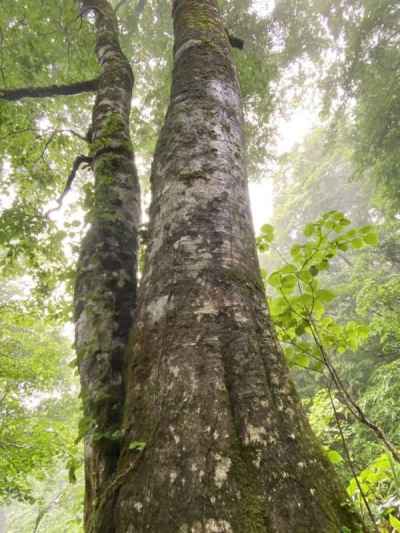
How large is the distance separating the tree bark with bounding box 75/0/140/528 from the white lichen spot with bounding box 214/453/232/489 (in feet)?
1.37

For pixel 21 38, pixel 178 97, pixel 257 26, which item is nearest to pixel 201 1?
pixel 178 97

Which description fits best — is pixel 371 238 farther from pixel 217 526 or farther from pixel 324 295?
pixel 217 526

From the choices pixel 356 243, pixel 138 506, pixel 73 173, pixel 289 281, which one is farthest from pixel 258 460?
pixel 73 173

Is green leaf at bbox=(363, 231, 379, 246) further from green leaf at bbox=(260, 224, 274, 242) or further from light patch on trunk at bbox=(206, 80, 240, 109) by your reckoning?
light patch on trunk at bbox=(206, 80, 240, 109)

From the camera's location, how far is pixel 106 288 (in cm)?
175

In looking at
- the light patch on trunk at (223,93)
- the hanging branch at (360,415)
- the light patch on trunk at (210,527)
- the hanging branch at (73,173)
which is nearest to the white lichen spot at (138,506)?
the light patch on trunk at (210,527)

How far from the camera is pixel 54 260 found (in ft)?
10.9

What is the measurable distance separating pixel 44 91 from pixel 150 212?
2579mm

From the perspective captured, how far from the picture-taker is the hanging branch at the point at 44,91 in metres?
3.18

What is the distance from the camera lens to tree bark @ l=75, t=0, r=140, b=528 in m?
1.25

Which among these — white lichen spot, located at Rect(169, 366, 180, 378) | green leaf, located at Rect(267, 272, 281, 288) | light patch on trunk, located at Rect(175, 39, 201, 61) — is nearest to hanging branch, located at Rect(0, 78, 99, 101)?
light patch on trunk, located at Rect(175, 39, 201, 61)

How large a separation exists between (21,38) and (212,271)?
5967 millimetres

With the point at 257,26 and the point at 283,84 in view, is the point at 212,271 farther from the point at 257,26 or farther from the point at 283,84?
the point at 283,84

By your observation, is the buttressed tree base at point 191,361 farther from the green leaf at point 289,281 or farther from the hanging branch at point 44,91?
the hanging branch at point 44,91
